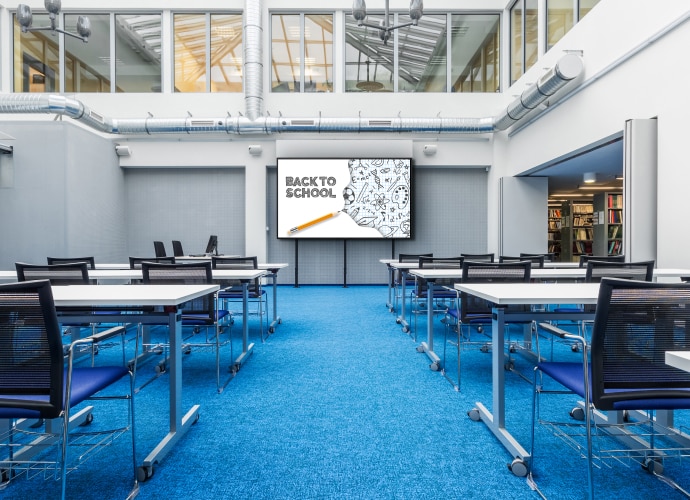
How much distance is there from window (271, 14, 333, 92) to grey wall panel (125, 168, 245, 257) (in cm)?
217

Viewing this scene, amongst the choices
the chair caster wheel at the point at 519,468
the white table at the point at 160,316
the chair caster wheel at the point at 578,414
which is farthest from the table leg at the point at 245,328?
the chair caster wheel at the point at 578,414

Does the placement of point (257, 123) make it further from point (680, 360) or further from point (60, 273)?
point (680, 360)

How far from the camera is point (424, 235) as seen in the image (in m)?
8.29

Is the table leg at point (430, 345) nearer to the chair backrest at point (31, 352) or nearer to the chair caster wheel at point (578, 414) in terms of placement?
the chair caster wheel at point (578, 414)

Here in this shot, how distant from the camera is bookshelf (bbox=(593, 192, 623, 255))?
30.4 feet

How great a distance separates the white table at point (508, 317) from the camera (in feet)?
5.14

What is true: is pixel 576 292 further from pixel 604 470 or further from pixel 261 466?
pixel 261 466

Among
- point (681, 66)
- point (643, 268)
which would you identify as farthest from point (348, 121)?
point (643, 268)

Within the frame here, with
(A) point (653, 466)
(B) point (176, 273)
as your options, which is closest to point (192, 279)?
(B) point (176, 273)

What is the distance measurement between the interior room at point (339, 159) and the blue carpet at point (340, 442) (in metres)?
0.05

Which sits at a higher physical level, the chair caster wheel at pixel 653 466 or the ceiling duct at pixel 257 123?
the ceiling duct at pixel 257 123

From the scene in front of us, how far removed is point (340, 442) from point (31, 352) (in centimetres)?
131

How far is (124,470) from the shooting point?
65.1 inches

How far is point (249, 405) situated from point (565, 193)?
35.6 feet
